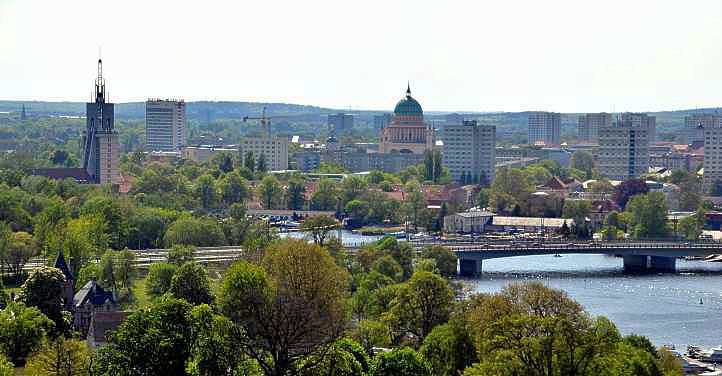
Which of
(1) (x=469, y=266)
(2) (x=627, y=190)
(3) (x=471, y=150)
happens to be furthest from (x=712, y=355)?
(3) (x=471, y=150)

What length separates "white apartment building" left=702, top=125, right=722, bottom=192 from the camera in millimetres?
112562

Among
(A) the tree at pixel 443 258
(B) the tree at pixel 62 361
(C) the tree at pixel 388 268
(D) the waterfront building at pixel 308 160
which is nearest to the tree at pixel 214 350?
(B) the tree at pixel 62 361

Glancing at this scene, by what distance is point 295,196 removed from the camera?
9938cm

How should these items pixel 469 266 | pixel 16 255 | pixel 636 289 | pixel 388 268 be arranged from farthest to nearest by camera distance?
pixel 469 266 < pixel 636 289 < pixel 16 255 < pixel 388 268

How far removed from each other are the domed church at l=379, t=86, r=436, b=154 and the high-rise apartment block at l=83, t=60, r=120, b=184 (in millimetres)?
49138

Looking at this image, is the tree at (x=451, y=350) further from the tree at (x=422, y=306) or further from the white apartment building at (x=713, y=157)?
the white apartment building at (x=713, y=157)

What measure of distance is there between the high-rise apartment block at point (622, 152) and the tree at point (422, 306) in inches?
3069

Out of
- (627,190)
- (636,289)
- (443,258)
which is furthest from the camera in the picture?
(627,190)

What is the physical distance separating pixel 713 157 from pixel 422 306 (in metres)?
78.7

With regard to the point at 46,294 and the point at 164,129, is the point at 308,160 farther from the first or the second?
the point at 46,294

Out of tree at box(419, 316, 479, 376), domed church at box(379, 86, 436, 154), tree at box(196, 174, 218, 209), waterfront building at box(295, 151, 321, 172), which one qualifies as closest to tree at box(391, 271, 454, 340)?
tree at box(419, 316, 479, 376)

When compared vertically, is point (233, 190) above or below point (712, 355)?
above

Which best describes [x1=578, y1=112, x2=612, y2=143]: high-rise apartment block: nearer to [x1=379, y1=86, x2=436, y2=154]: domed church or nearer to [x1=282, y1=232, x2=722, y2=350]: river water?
[x1=379, y1=86, x2=436, y2=154]: domed church

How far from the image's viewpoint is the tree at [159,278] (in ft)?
162
